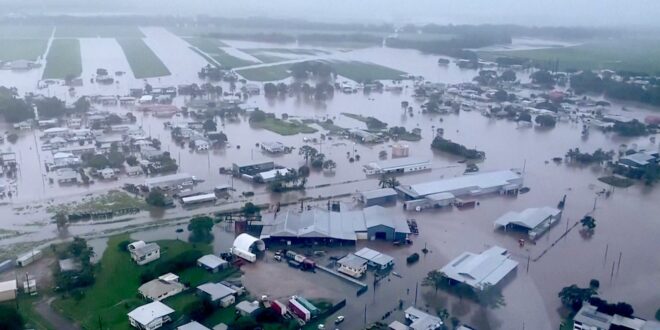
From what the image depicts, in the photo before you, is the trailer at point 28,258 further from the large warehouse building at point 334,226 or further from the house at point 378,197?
the house at point 378,197

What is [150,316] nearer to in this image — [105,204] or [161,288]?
[161,288]

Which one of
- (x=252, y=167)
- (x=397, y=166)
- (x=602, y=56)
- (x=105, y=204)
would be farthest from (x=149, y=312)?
(x=602, y=56)

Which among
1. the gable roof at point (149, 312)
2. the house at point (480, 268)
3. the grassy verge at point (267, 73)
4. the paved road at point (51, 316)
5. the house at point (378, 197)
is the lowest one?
the paved road at point (51, 316)

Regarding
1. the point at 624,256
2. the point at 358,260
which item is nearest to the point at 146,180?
the point at 358,260

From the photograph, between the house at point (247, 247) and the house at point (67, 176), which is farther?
the house at point (67, 176)

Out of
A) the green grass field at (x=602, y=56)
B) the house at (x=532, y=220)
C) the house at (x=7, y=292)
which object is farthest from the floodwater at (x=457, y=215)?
the green grass field at (x=602, y=56)

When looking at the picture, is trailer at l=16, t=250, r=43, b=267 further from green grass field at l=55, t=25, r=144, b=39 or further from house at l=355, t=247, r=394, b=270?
green grass field at l=55, t=25, r=144, b=39
